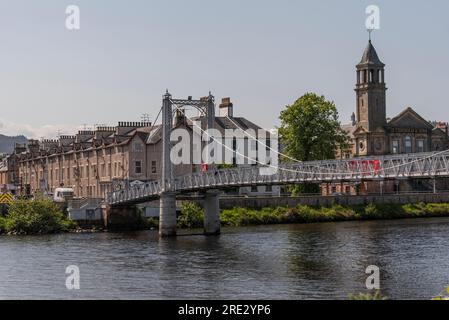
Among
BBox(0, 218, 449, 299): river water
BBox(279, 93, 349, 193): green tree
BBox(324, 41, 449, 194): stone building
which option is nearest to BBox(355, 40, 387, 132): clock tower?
BBox(324, 41, 449, 194): stone building

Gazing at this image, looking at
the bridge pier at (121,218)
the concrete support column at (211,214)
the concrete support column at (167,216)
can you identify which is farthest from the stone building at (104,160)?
the concrete support column at (167,216)

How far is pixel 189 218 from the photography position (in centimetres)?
7212

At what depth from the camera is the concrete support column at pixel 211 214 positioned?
64.4m

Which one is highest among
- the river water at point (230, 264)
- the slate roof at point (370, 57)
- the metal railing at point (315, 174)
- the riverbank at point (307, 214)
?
the slate roof at point (370, 57)

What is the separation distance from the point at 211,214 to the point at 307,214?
17.7 meters

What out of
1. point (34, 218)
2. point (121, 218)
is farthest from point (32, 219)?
point (121, 218)

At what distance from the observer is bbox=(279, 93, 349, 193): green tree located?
277 feet

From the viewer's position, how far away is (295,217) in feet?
260

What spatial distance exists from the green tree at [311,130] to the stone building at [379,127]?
26550 millimetres

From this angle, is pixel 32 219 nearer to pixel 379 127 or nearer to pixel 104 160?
pixel 104 160

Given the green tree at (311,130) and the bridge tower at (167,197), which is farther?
the green tree at (311,130)

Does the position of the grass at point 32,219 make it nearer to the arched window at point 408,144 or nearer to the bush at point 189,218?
the bush at point 189,218
